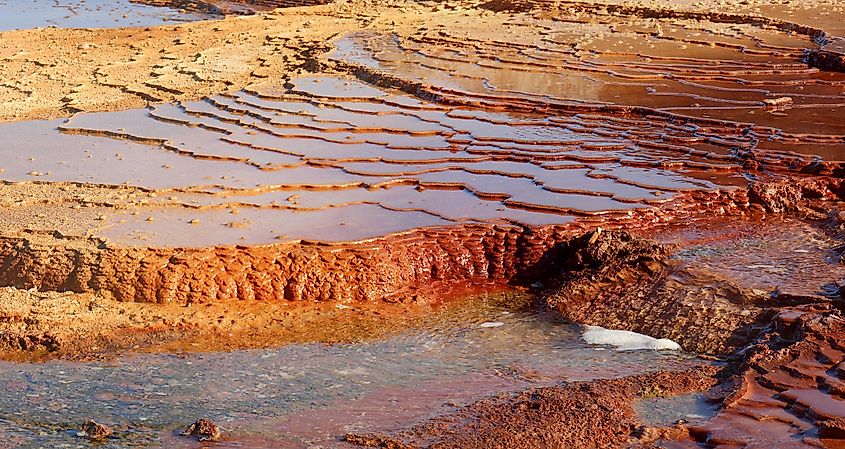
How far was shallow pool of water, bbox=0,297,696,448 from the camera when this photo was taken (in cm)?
380

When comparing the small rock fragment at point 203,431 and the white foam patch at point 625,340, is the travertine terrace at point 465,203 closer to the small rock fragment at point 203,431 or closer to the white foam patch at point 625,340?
the white foam patch at point 625,340

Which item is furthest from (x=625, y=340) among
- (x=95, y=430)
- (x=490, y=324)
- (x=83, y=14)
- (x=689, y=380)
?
(x=83, y=14)

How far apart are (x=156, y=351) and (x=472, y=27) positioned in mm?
9179

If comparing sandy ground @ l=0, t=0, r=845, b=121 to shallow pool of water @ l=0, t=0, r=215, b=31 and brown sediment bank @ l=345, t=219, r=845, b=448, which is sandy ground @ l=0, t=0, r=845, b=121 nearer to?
shallow pool of water @ l=0, t=0, r=215, b=31

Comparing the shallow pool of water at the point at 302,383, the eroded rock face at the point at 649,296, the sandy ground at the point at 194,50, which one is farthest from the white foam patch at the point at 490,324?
the sandy ground at the point at 194,50

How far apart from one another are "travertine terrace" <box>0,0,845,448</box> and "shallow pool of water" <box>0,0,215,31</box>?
5597mm

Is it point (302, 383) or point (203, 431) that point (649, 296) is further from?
point (203, 431)

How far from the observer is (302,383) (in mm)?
4242

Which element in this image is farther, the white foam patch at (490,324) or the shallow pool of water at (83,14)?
the shallow pool of water at (83,14)

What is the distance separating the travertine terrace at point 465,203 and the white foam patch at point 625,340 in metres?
0.08

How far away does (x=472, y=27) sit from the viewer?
42.6 feet

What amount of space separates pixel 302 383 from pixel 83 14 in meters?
15.1

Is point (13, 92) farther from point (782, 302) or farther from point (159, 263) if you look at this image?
point (782, 302)

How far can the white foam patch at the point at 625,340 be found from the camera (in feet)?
14.7
